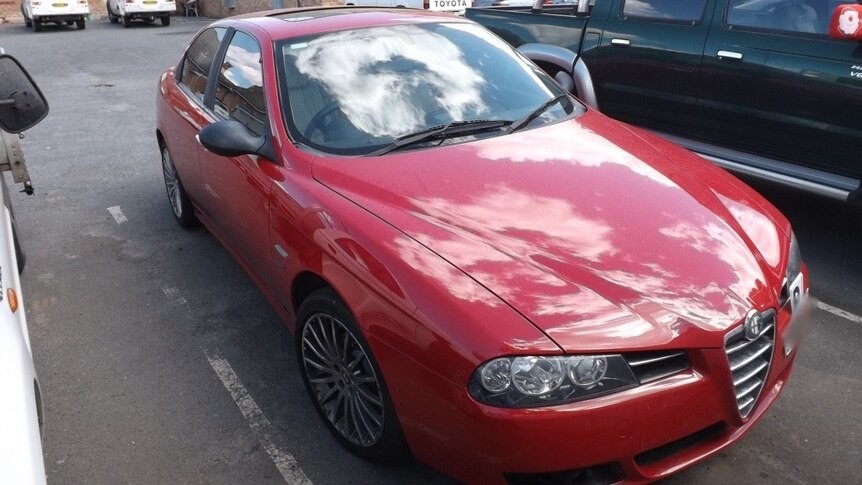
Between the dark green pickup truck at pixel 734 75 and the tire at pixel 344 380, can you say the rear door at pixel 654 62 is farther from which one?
the tire at pixel 344 380

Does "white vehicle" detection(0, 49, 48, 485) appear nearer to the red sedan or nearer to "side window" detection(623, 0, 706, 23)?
the red sedan

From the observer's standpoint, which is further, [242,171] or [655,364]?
[242,171]

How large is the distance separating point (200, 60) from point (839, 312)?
4.17 m

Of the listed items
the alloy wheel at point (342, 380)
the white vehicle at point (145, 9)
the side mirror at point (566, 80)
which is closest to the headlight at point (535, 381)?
the alloy wheel at point (342, 380)

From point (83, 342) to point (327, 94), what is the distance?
197 centimetres

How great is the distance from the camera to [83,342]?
4105mm

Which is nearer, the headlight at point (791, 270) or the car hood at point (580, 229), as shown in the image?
the car hood at point (580, 229)

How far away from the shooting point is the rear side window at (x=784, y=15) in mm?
4852

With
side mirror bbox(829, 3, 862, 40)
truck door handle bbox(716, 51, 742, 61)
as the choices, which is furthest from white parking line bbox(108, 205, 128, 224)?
side mirror bbox(829, 3, 862, 40)

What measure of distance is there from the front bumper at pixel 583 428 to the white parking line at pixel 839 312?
1.95 meters

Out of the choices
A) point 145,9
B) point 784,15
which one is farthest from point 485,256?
point 145,9

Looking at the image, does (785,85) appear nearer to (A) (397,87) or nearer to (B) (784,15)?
(B) (784,15)

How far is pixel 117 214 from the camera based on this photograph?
600 cm

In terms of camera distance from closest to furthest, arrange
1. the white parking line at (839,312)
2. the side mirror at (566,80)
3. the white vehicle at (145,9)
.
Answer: the white parking line at (839,312) < the side mirror at (566,80) < the white vehicle at (145,9)
